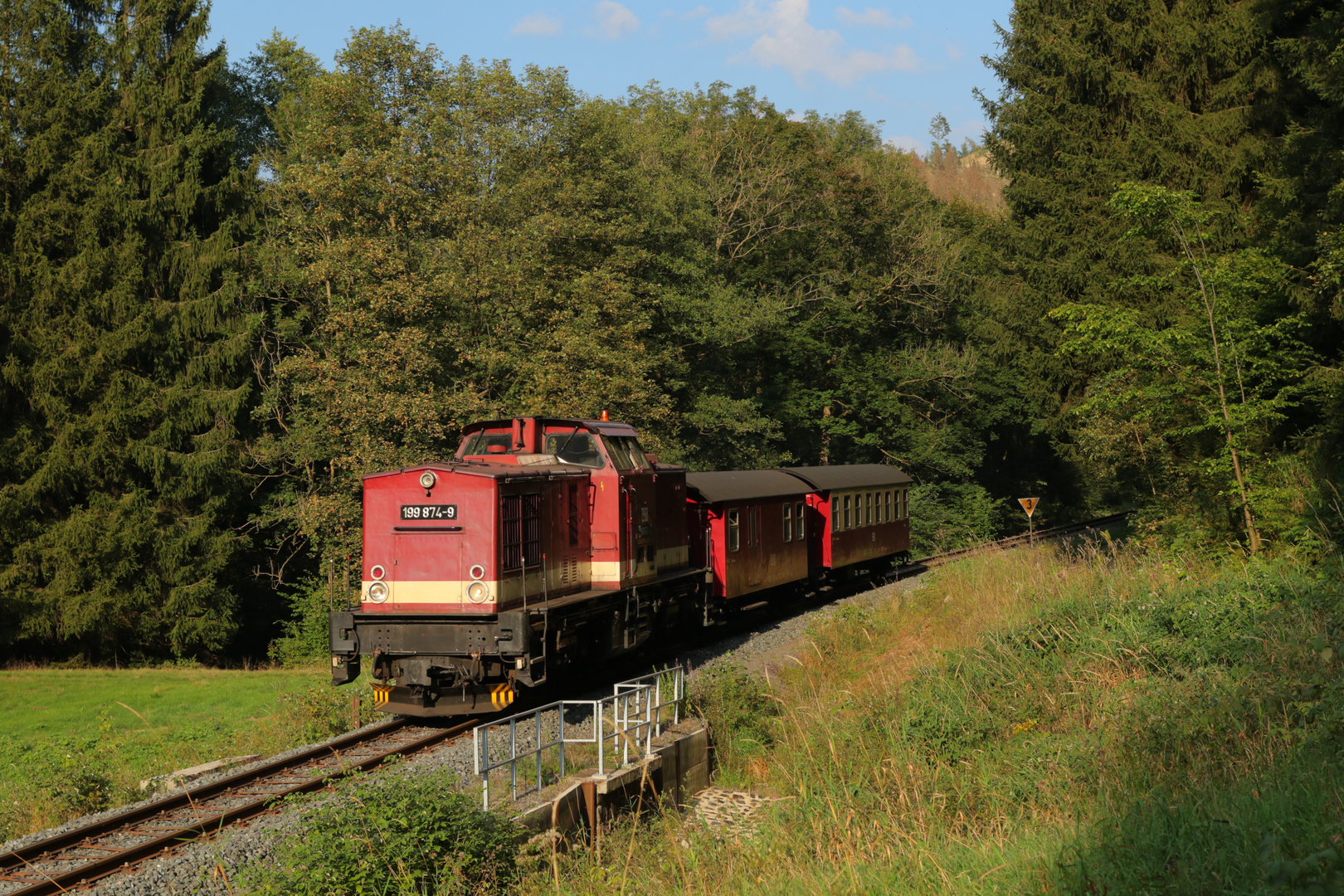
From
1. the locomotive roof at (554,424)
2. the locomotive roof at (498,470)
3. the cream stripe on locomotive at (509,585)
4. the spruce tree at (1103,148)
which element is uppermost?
the spruce tree at (1103,148)

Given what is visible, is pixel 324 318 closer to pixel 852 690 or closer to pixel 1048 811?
pixel 852 690

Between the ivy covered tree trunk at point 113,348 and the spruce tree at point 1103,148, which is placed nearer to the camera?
the spruce tree at point 1103,148

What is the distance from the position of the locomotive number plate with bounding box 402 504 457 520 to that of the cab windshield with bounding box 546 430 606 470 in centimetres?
227

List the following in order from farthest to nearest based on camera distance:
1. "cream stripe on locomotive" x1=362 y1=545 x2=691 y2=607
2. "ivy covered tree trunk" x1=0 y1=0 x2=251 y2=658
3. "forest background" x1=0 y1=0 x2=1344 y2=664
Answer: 1. "ivy covered tree trunk" x1=0 y1=0 x2=251 y2=658
2. "forest background" x1=0 y1=0 x2=1344 y2=664
3. "cream stripe on locomotive" x1=362 y1=545 x2=691 y2=607

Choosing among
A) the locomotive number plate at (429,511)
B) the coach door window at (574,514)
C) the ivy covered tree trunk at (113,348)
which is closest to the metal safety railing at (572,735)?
the coach door window at (574,514)

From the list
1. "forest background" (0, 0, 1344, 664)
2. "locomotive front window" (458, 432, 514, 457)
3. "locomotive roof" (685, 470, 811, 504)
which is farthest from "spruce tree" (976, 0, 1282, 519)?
"locomotive front window" (458, 432, 514, 457)

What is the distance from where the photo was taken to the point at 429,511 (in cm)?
1194

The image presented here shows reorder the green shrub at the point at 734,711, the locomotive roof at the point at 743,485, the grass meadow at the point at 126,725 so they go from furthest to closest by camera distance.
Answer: the locomotive roof at the point at 743,485
the green shrub at the point at 734,711
the grass meadow at the point at 126,725

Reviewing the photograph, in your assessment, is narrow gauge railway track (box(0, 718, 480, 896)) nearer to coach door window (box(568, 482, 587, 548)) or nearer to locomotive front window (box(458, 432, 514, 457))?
coach door window (box(568, 482, 587, 548))

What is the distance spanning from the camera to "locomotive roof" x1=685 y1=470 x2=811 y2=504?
1752cm

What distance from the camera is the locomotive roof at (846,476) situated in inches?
866

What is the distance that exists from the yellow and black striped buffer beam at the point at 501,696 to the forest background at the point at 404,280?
39.2 ft

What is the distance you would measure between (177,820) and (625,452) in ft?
24.6

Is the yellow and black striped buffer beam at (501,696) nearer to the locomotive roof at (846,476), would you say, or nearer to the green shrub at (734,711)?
the green shrub at (734,711)
